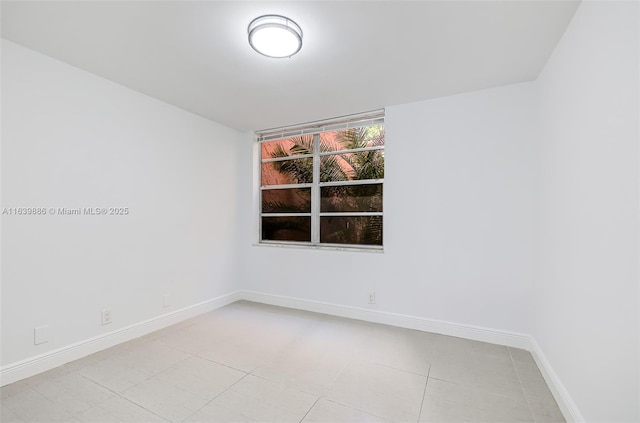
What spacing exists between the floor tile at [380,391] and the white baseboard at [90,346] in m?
2.12

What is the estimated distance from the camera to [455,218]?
2941 mm

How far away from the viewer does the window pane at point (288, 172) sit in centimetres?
401

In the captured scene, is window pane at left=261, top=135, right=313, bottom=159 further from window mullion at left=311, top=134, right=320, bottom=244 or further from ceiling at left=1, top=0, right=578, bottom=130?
ceiling at left=1, top=0, right=578, bottom=130

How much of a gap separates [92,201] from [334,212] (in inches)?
102

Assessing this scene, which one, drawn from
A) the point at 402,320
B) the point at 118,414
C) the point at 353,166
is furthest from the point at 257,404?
the point at 353,166

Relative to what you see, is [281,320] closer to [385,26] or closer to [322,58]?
[322,58]

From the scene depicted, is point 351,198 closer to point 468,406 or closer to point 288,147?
point 288,147

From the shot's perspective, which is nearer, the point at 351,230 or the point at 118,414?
the point at 118,414

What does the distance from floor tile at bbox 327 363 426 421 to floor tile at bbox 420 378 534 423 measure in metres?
0.08

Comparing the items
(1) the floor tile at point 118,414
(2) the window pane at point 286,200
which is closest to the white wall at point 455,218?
(2) the window pane at point 286,200

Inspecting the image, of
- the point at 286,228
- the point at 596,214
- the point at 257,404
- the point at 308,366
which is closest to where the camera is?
the point at 596,214

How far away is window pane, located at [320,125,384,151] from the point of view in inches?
138

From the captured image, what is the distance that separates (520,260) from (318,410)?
7.36 feet

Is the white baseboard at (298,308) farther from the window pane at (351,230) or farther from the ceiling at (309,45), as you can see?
the ceiling at (309,45)
